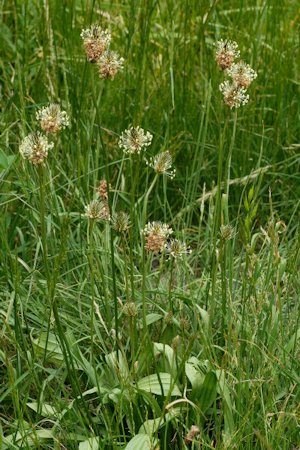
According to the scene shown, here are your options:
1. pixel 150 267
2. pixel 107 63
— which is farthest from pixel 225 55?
pixel 150 267

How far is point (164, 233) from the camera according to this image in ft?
6.65

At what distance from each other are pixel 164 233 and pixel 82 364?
1.85 feet

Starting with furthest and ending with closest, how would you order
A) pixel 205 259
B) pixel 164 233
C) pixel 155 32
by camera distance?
pixel 155 32 < pixel 205 259 < pixel 164 233

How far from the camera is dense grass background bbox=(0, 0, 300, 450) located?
7.46 feet

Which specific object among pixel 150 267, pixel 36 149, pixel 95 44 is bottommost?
pixel 150 267

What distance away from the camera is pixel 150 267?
2.97m

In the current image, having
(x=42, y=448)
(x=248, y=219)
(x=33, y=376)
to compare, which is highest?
(x=248, y=219)

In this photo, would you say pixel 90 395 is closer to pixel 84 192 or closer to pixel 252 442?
pixel 252 442

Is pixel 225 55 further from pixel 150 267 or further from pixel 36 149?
pixel 150 267

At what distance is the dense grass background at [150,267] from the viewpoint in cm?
227

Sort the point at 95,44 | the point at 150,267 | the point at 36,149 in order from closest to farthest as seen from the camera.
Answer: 1. the point at 36,149
2. the point at 95,44
3. the point at 150,267

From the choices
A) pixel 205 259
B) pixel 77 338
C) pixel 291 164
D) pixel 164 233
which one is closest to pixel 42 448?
pixel 77 338

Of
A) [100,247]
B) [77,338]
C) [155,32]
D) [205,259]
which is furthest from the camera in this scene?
[155,32]

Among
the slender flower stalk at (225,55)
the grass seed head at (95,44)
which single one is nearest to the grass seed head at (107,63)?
the grass seed head at (95,44)
